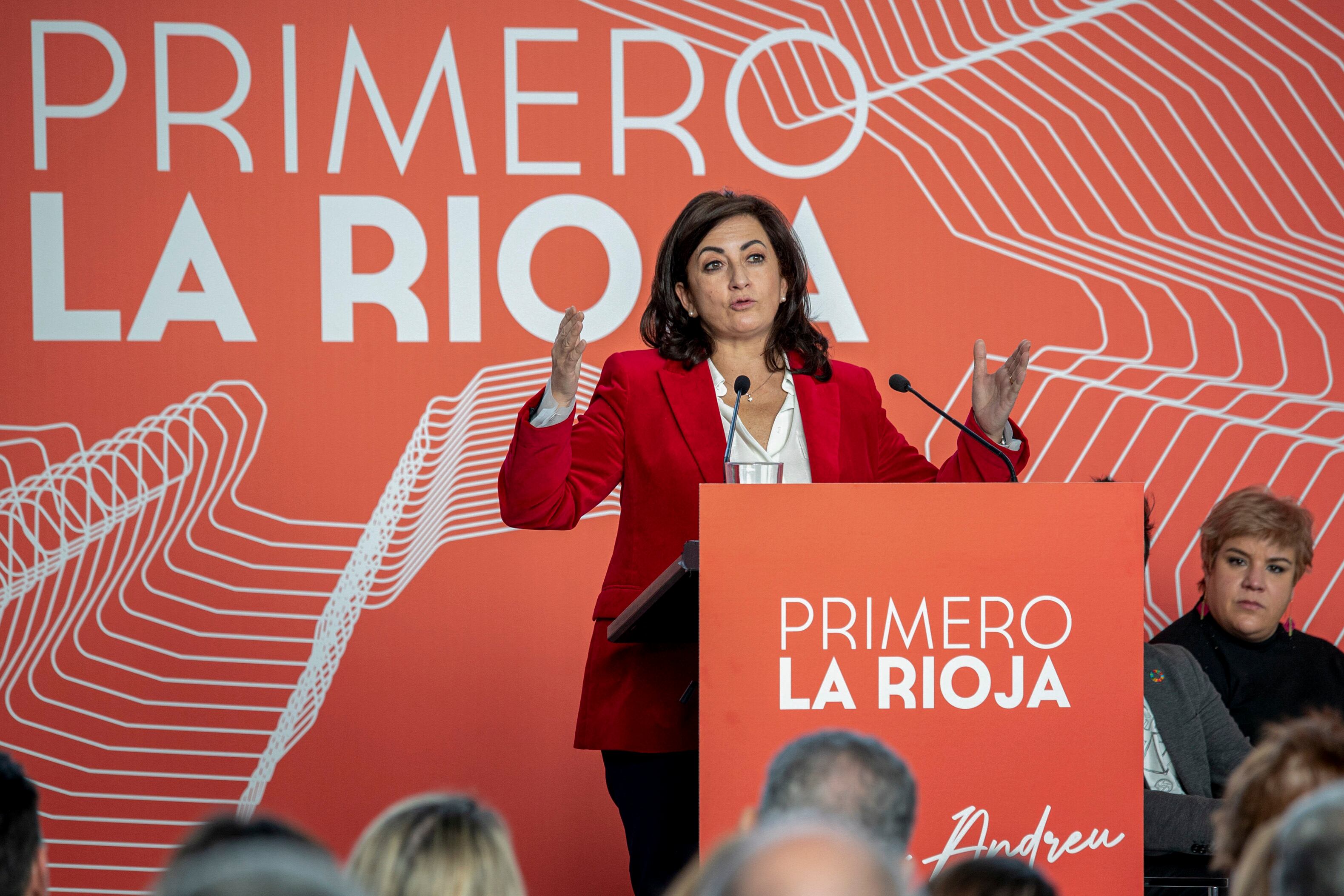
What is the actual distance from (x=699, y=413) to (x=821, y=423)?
0.22m

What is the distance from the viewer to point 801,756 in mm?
1318

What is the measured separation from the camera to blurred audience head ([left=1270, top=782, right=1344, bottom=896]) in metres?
0.82

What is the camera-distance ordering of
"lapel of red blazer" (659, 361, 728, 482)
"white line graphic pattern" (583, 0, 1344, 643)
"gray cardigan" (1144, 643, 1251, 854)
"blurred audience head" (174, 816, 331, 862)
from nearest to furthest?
"blurred audience head" (174, 816, 331, 862)
"lapel of red blazer" (659, 361, 728, 482)
"gray cardigan" (1144, 643, 1251, 854)
"white line graphic pattern" (583, 0, 1344, 643)

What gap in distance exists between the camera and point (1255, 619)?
3.57 metres

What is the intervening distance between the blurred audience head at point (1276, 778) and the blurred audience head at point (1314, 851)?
494mm

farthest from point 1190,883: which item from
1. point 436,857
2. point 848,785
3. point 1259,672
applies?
point 436,857

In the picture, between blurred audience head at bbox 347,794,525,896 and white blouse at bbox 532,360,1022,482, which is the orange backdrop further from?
blurred audience head at bbox 347,794,525,896

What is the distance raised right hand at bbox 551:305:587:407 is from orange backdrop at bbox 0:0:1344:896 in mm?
1788

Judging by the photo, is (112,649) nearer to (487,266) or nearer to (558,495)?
(487,266)

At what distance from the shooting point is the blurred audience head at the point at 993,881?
1.17 meters

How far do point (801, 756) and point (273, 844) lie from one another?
Result: 0.53 metres

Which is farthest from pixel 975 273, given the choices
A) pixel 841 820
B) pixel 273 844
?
pixel 273 844

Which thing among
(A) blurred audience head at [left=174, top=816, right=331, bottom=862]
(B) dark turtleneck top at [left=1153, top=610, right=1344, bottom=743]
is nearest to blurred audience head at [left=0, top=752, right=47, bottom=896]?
(A) blurred audience head at [left=174, top=816, right=331, bottom=862]

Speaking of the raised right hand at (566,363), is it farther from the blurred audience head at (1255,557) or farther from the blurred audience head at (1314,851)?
the blurred audience head at (1255,557)
